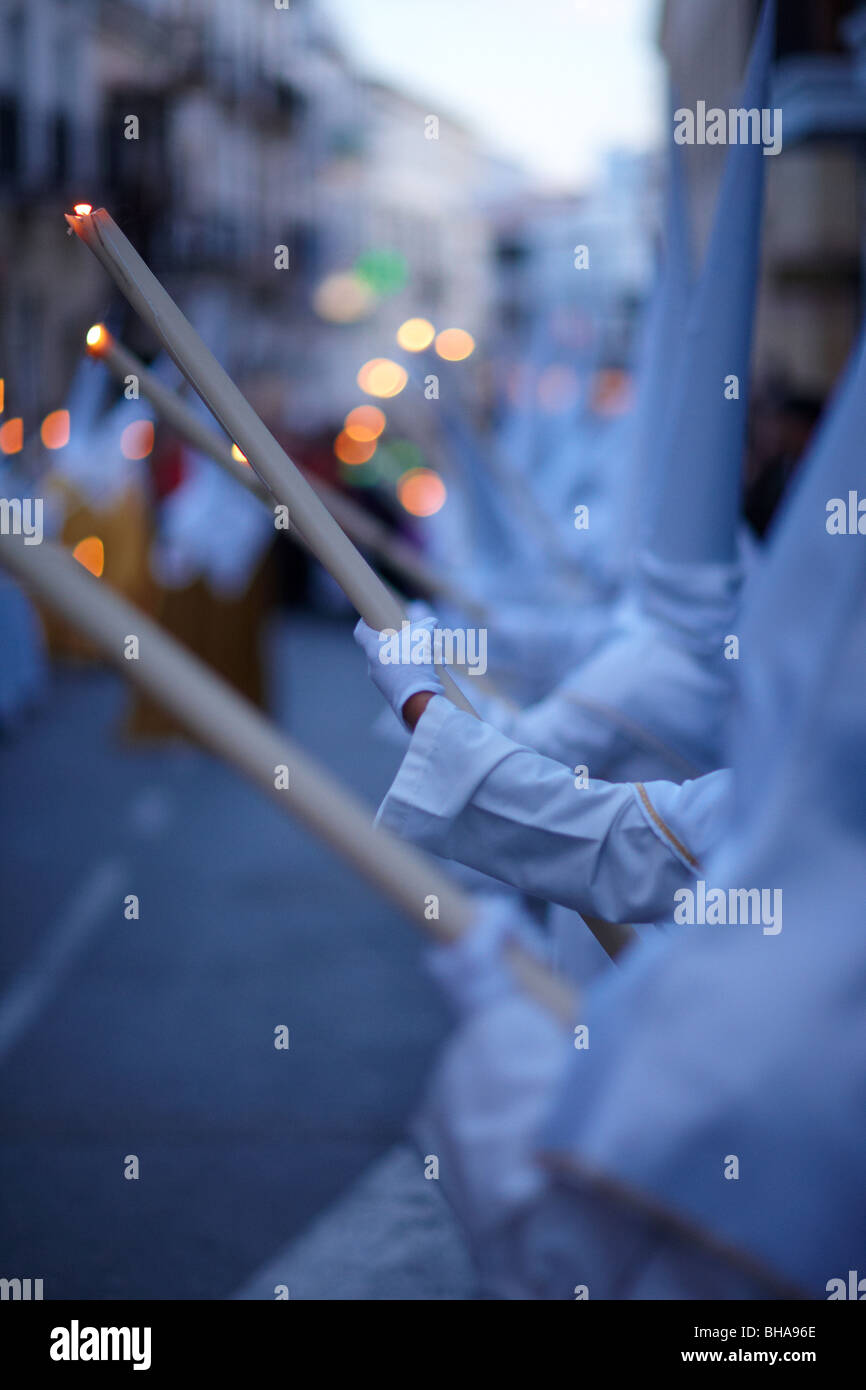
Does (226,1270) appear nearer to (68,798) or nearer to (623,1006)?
(623,1006)

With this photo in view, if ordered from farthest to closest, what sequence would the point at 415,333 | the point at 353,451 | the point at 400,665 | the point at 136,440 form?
the point at 353,451 < the point at 136,440 < the point at 415,333 < the point at 400,665

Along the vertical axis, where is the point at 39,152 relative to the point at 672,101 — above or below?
above

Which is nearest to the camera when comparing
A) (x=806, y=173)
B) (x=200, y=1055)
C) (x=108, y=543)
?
(x=200, y=1055)

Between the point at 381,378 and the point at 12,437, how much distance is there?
163 inches

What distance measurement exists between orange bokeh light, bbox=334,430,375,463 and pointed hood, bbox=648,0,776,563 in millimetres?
14811

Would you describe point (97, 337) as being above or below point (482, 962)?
above

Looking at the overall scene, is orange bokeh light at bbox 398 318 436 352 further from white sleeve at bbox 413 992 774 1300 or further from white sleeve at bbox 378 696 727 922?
white sleeve at bbox 413 992 774 1300

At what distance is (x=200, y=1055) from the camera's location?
14.2 ft

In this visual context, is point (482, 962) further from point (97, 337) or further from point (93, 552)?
point (93, 552)

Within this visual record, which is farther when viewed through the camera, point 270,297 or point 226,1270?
point 270,297

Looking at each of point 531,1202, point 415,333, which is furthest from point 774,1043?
point 415,333
